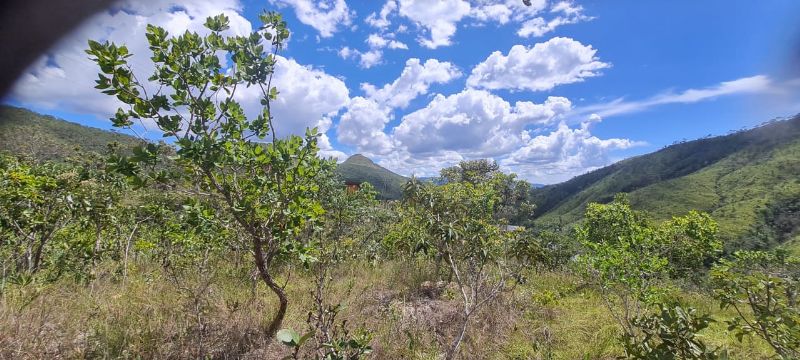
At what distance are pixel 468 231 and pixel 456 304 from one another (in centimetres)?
135

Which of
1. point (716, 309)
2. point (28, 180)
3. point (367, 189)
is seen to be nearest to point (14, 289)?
point (28, 180)

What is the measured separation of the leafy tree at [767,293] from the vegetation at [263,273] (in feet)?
0.06

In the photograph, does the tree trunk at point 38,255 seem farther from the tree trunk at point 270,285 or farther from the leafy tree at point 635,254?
the leafy tree at point 635,254

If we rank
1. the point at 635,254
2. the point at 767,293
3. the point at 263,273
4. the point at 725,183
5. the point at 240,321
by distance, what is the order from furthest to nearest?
the point at 725,183
the point at 635,254
the point at 240,321
the point at 263,273
the point at 767,293

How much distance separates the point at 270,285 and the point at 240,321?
2.49ft

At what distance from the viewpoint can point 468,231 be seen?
5.71 meters

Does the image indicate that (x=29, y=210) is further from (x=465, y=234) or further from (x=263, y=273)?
(x=465, y=234)

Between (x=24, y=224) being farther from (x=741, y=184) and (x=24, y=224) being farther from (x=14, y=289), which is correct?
(x=741, y=184)

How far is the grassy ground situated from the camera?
318 cm

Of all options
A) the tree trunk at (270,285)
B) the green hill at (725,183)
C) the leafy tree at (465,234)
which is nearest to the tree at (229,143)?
the tree trunk at (270,285)

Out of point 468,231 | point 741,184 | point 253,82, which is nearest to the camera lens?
point 253,82

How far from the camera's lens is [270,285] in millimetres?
3645

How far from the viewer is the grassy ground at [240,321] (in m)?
3.18

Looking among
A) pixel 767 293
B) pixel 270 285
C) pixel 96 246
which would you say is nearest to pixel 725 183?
pixel 767 293
